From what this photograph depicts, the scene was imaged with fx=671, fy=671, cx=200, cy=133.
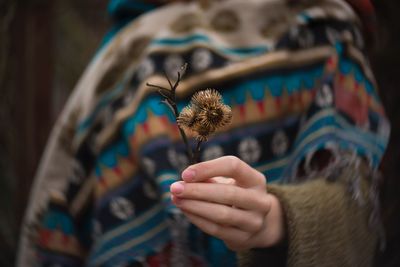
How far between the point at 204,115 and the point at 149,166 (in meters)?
0.38

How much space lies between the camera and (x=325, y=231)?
314mm

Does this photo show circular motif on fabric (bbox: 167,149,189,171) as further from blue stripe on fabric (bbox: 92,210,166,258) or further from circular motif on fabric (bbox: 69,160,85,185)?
circular motif on fabric (bbox: 69,160,85,185)

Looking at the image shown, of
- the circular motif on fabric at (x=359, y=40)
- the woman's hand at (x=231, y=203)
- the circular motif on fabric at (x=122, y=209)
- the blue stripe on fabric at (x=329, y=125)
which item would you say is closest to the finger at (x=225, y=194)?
the woman's hand at (x=231, y=203)

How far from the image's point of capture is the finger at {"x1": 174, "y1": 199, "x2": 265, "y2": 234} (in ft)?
0.95

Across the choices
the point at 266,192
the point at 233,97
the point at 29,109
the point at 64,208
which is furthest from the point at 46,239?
the point at 266,192

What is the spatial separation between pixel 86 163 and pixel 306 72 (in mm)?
312

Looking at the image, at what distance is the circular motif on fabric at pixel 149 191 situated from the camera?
2.18 feet

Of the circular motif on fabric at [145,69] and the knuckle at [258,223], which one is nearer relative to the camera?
the knuckle at [258,223]

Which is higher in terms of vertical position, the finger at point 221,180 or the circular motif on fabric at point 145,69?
the circular motif on fabric at point 145,69

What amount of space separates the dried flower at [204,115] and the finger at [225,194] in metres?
0.04

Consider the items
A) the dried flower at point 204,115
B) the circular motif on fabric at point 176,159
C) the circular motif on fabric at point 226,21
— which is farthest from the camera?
the circular motif on fabric at point 226,21

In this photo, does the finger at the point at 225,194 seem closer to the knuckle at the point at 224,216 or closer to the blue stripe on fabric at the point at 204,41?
the knuckle at the point at 224,216

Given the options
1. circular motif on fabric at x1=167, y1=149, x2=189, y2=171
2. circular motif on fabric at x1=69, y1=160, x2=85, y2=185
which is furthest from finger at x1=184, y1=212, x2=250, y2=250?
circular motif on fabric at x1=69, y1=160, x2=85, y2=185

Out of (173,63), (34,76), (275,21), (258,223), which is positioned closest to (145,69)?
(173,63)
